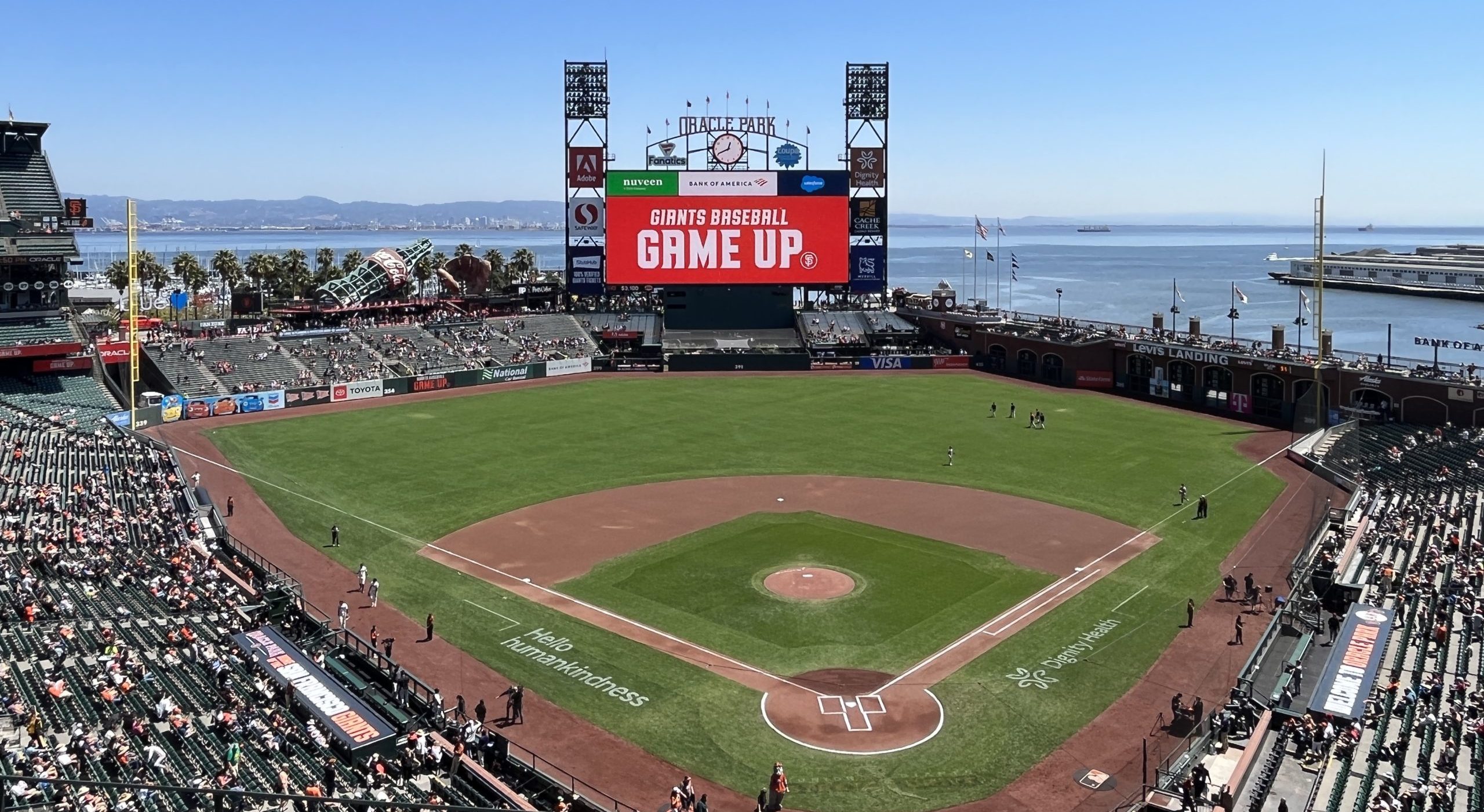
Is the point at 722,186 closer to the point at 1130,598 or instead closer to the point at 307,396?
the point at 307,396

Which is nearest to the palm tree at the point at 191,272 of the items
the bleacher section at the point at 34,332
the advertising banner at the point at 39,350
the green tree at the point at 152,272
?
the green tree at the point at 152,272

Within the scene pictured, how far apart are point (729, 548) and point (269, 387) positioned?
46.6 meters

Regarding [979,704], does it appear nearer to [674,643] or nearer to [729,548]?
[674,643]

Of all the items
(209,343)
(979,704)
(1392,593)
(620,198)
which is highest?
(620,198)

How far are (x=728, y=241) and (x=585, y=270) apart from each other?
41.5ft

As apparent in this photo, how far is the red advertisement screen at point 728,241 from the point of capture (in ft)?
312

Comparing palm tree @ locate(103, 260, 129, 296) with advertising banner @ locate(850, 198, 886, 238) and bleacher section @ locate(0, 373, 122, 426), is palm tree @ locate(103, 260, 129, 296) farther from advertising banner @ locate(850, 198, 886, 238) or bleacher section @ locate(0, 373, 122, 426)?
advertising banner @ locate(850, 198, 886, 238)

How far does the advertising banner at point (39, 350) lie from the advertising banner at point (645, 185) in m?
43.1

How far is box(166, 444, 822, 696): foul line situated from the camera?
104 feet

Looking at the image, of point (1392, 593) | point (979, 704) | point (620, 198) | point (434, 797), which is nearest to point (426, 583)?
point (434, 797)

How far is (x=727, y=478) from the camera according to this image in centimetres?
5488

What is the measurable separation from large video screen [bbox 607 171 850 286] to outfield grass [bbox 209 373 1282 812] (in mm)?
→ 11200

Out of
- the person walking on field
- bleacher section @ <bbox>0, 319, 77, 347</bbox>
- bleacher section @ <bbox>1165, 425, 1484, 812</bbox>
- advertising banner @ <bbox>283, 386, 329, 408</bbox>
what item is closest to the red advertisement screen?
advertising banner @ <bbox>283, 386, 329, 408</bbox>

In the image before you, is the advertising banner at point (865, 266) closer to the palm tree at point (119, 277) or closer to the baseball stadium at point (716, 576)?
the baseball stadium at point (716, 576)
